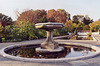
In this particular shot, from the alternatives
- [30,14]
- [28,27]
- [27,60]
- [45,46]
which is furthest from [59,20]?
[27,60]

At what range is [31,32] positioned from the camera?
1544cm

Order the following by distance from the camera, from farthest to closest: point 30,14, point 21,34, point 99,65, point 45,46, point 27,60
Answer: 1. point 30,14
2. point 21,34
3. point 45,46
4. point 27,60
5. point 99,65

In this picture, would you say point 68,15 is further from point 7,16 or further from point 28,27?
point 28,27

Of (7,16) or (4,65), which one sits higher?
(7,16)

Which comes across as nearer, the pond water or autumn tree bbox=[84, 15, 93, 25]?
the pond water

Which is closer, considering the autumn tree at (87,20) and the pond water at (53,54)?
the pond water at (53,54)

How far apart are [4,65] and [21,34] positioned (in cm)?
1060

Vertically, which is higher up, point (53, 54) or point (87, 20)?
point (87, 20)

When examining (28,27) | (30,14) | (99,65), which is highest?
(30,14)

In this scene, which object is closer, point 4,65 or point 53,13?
point 4,65

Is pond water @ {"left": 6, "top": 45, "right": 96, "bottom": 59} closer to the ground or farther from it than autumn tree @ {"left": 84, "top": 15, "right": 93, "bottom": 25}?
closer to the ground

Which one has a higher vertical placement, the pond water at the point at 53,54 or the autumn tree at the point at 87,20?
the autumn tree at the point at 87,20

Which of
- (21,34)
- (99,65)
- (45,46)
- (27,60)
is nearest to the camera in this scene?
(99,65)

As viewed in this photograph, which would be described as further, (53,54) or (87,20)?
(87,20)
